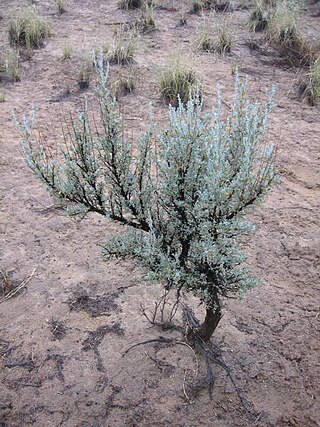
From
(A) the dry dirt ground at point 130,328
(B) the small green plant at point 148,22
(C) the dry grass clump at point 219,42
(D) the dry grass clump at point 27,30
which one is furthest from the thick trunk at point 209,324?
(B) the small green plant at point 148,22

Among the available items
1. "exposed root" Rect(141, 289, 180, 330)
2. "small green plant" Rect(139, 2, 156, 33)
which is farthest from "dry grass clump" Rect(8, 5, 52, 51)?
"exposed root" Rect(141, 289, 180, 330)

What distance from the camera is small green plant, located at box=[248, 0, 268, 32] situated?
7.82m

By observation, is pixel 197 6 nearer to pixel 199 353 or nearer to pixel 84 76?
pixel 84 76

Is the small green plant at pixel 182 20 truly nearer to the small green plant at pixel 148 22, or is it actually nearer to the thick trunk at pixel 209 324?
the small green plant at pixel 148 22

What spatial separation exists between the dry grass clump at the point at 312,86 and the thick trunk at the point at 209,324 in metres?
4.00

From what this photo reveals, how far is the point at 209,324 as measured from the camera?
119 inches

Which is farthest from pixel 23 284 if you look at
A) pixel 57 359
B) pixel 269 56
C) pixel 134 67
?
pixel 269 56

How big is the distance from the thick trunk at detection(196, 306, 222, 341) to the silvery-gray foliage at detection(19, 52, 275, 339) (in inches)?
1.1

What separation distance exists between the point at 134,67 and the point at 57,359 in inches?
182

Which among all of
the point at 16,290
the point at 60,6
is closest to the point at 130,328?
the point at 16,290

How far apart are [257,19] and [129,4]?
214 cm

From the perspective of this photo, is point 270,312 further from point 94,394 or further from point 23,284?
point 23,284

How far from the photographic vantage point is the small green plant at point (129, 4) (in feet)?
26.9

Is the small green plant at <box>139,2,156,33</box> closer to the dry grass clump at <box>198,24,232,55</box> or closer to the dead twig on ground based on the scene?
the dry grass clump at <box>198,24,232,55</box>
